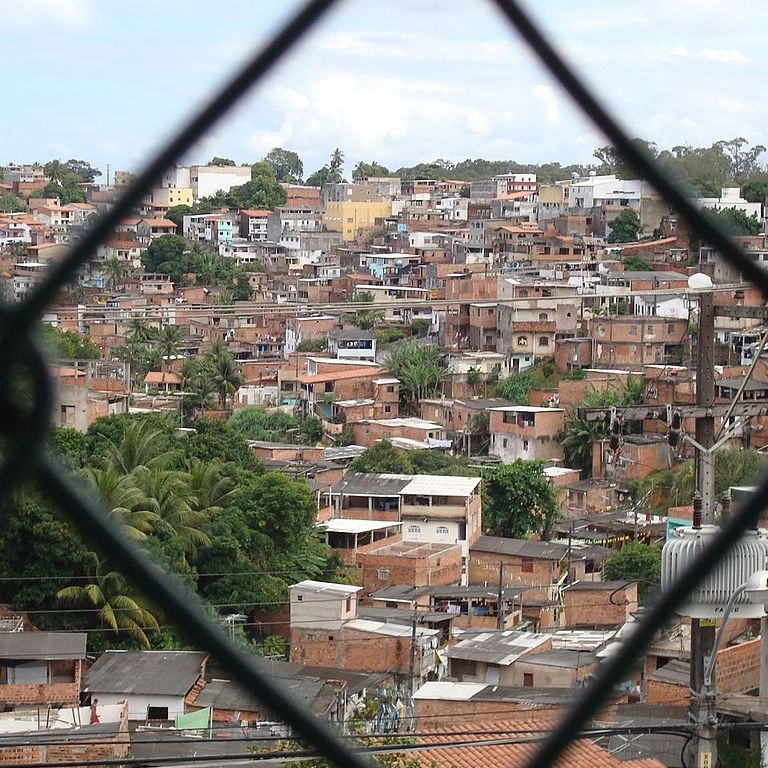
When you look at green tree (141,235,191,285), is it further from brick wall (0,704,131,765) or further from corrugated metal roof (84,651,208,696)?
brick wall (0,704,131,765)

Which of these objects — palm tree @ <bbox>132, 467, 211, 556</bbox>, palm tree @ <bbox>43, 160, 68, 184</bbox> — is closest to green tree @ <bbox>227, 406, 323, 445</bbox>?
palm tree @ <bbox>132, 467, 211, 556</bbox>

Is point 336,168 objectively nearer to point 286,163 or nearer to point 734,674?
point 286,163

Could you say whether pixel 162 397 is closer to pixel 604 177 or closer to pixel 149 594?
pixel 149 594

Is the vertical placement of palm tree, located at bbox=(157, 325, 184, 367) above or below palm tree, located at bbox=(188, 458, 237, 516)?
above

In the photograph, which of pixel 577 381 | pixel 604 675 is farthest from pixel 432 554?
pixel 604 675

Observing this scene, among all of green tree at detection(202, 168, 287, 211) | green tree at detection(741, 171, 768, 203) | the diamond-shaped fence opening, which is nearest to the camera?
the diamond-shaped fence opening

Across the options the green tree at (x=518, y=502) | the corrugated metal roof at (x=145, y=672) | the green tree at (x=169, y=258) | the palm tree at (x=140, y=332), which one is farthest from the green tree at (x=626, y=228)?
the corrugated metal roof at (x=145, y=672)

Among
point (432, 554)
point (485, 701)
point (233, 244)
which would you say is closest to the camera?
point (485, 701)
